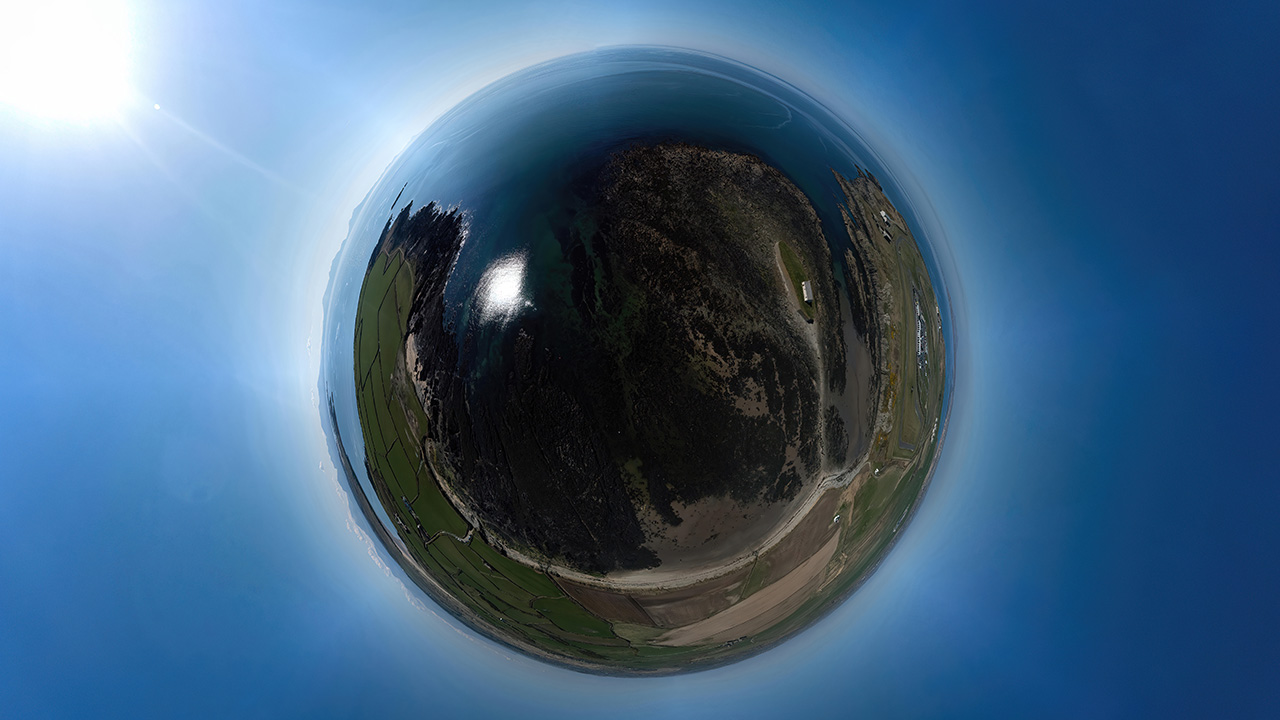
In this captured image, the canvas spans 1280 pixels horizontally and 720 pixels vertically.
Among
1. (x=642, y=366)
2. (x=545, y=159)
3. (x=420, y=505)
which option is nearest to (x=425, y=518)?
(x=420, y=505)

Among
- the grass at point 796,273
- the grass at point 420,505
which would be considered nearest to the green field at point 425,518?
the grass at point 420,505

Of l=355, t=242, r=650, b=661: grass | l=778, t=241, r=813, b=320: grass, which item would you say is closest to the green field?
l=355, t=242, r=650, b=661: grass

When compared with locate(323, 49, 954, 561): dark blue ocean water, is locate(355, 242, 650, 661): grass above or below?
below

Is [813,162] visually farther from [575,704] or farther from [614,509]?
[575,704]

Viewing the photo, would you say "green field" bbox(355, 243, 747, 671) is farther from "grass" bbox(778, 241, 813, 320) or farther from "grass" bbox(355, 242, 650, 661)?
"grass" bbox(778, 241, 813, 320)

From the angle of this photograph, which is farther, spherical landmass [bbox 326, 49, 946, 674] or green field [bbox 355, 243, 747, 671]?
green field [bbox 355, 243, 747, 671]

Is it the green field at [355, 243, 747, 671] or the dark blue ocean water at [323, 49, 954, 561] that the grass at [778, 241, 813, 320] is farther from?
the green field at [355, 243, 747, 671]

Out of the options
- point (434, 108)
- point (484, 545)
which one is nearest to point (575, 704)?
point (484, 545)

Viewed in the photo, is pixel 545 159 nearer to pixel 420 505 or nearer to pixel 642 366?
pixel 642 366
